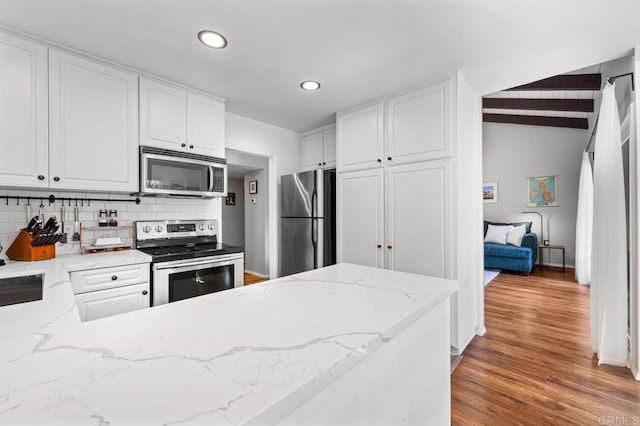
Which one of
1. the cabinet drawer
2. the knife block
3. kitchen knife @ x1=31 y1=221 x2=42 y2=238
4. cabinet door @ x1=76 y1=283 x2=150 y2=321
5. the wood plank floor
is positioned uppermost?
kitchen knife @ x1=31 y1=221 x2=42 y2=238

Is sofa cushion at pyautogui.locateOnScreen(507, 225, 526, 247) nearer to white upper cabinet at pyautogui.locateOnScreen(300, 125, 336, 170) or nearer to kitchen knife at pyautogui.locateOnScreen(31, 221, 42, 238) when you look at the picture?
white upper cabinet at pyautogui.locateOnScreen(300, 125, 336, 170)

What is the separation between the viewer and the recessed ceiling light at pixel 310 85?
94.5 inches

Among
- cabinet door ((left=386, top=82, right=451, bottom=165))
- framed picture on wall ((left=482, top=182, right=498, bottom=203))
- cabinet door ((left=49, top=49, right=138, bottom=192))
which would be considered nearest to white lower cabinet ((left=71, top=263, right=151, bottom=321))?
cabinet door ((left=49, top=49, right=138, bottom=192))

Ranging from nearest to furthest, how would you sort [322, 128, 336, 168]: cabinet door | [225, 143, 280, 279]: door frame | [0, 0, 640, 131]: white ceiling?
[0, 0, 640, 131]: white ceiling → [322, 128, 336, 168]: cabinet door → [225, 143, 280, 279]: door frame

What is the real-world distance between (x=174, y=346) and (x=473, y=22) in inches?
84.4

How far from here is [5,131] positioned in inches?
66.7

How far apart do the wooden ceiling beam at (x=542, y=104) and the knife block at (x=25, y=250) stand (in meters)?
5.74

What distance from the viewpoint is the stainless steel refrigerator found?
3141mm

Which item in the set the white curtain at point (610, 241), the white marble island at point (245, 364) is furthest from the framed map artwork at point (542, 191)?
the white marble island at point (245, 364)

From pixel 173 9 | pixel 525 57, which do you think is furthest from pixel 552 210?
pixel 173 9

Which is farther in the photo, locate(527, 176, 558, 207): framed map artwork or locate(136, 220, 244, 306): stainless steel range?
locate(527, 176, 558, 207): framed map artwork

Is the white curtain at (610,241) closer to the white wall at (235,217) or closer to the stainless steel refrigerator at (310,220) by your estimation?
the stainless steel refrigerator at (310,220)

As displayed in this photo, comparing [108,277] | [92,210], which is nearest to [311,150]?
[92,210]

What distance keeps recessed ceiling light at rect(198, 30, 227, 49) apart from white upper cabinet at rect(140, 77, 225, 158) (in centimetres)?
74
